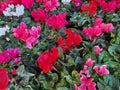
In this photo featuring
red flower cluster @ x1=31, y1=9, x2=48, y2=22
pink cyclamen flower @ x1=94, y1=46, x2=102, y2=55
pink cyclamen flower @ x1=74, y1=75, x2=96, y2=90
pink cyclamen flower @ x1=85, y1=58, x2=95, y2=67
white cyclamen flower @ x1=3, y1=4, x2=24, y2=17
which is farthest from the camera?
white cyclamen flower @ x1=3, y1=4, x2=24, y2=17

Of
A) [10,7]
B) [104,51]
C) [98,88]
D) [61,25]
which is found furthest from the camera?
[10,7]

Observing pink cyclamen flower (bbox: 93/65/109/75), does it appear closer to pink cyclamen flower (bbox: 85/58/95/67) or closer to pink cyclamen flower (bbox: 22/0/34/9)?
pink cyclamen flower (bbox: 85/58/95/67)

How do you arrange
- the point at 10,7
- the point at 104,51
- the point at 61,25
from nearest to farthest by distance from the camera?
the point at 104,51 → the point at 61,25 → the point at 10,7

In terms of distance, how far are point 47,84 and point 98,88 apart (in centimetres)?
32

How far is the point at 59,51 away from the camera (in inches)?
86.5

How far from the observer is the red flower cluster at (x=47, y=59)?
2008 mm

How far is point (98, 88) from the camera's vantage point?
6.61ft

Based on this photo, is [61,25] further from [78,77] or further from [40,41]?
[78,77]

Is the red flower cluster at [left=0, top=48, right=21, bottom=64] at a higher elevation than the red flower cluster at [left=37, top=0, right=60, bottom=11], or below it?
below

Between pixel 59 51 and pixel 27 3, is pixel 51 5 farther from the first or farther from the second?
pixel 59 51

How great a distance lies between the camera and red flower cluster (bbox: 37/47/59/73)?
79.0 inches

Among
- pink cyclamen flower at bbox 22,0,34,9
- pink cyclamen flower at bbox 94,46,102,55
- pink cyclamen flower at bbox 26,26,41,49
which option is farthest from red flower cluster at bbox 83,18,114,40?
pink cyclamen flower at bbox 22,0,34,9

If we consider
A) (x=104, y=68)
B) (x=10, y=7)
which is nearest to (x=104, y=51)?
(x=104, y=68)

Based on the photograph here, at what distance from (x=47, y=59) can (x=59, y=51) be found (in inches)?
8.0
